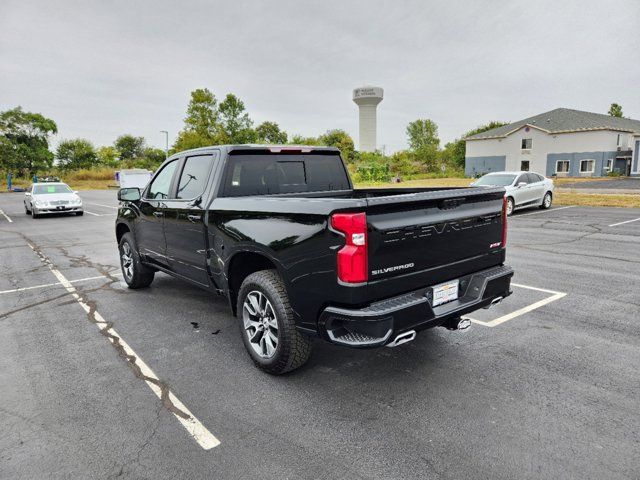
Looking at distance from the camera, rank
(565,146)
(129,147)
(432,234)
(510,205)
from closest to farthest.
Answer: (432,234) < (510,205) < (565,146) < (129,147)

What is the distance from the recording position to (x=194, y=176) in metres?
4.70

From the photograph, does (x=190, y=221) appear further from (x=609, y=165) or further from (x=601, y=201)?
(x=609, y=165)

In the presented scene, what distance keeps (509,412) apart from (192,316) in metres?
3.64

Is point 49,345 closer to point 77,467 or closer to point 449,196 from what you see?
point 77,467

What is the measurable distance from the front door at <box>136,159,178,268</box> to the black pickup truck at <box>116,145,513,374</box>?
0.09m

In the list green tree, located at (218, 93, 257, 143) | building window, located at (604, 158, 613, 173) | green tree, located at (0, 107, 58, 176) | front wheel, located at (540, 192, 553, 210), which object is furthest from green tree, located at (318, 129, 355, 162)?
front wheel, located at (540, 192, 553, 210)

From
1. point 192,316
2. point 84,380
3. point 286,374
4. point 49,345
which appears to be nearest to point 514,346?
point 286,374

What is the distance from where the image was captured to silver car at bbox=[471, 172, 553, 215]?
617 inches

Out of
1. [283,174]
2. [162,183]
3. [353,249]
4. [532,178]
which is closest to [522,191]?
[532,178]

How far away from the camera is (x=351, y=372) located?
368 cm

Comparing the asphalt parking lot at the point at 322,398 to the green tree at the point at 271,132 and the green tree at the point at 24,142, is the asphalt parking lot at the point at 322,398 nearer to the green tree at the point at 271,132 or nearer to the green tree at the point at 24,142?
the green tree at the point at 24,142

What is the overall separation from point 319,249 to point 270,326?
3.26ft

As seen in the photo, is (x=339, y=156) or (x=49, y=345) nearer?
(x=49, y=345)

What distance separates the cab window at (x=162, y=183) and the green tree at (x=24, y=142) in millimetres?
67504
